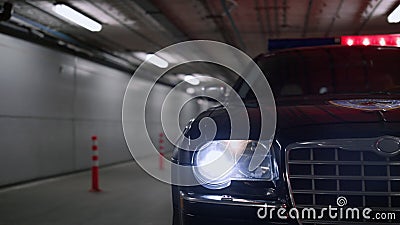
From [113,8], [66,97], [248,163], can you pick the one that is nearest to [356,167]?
[248,163]

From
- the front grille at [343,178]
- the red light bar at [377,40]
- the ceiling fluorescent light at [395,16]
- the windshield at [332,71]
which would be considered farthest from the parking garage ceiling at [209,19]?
the front grille at [343,178]

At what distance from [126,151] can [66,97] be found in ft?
16.3

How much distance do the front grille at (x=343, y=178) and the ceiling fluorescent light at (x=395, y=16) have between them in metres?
6.87

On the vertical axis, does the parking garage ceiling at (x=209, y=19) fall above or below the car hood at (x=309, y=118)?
above

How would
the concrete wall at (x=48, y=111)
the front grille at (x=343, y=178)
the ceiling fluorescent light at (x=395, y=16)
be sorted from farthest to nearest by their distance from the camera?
the concrete wall at (x=48, y=111)
the ceiling fluorescent light at (x=395, y=16)
the front grille at (x=343, y=178)

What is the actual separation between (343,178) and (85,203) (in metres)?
5.01

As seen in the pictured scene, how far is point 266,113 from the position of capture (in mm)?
2281

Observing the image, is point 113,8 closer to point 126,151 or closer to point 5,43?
point 5,43

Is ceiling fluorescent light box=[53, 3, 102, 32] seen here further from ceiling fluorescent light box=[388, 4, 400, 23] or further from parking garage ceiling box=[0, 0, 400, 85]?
ceiling fluorescent light box=[388, 4, 400, 23]

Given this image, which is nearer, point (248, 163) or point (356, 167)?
point (356, 167)

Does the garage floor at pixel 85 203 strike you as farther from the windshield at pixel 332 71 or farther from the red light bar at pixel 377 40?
the red light bar at pixel 377 40

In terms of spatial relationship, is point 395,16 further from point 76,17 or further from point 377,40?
point 76,17

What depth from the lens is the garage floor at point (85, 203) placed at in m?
5.23

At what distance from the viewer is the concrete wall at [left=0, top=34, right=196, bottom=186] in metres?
8.32
